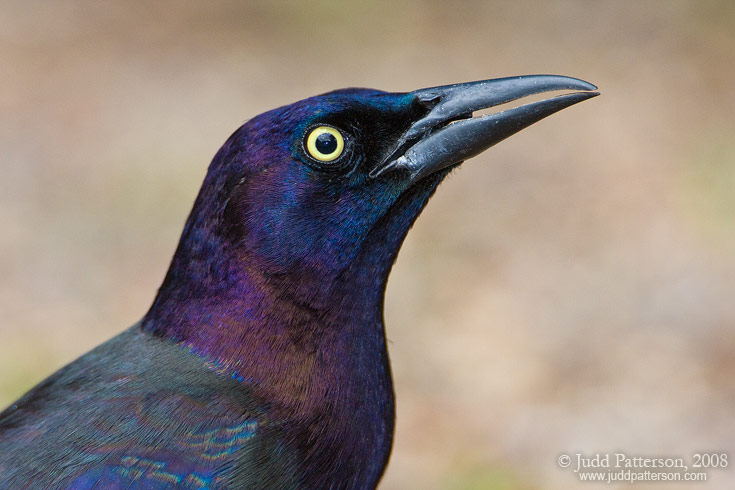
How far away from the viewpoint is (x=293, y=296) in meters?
2.69

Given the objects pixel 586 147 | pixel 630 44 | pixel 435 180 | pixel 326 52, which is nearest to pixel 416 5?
pixel 326 52

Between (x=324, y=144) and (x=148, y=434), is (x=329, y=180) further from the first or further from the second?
(x=148, y=434)

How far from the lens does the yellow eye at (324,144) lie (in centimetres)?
269

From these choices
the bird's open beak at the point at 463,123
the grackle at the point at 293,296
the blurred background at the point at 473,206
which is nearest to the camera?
the grackle at the point at 293,296

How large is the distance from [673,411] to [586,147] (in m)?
3.25

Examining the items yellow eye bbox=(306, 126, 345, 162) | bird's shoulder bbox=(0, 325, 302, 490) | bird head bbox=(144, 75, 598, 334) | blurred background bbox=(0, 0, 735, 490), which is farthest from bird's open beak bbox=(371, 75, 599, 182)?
blurred background bbox=(0, 0, 735, 490)

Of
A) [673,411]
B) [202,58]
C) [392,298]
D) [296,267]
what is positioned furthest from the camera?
[202,58]

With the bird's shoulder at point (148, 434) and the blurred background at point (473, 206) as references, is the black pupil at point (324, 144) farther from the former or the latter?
the blurred background at point (473, 206)

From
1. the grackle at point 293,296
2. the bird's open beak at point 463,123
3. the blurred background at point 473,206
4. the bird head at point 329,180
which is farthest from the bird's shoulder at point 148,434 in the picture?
the blurred background at point 473,206

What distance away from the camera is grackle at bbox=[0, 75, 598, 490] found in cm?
259

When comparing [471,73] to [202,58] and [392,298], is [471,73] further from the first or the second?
[392,298]

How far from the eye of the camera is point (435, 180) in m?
2.87

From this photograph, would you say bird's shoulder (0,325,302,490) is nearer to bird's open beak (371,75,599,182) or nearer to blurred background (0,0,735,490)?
bird's open beak (371,75,599,182)

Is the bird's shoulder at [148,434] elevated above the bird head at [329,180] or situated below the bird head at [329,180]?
below
